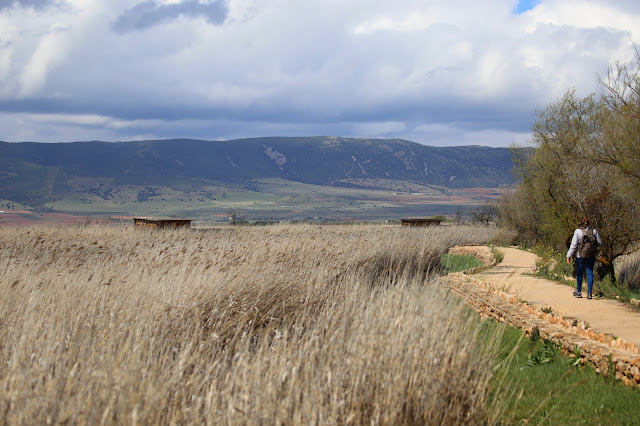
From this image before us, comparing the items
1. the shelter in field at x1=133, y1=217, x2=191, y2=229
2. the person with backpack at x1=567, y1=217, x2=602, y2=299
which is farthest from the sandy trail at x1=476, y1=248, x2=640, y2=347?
the shelter in field at x1=133, y1=217, x2=191, y2=229

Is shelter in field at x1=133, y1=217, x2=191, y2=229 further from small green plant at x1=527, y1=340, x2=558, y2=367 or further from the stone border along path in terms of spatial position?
small green plant at x1=527, y1=340, x2=558, y2=367

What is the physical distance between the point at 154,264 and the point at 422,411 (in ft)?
26.5

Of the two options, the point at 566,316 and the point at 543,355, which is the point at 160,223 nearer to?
the point at 566,316

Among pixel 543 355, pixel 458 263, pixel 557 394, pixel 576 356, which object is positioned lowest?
pixel 458 263

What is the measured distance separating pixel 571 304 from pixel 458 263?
40.6 ft

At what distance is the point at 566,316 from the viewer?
11359 mm

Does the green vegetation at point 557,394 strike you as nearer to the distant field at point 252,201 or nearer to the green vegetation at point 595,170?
the green vegetation at point 595,170

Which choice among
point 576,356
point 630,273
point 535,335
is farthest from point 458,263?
point 576,356

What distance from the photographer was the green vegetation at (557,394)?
6664 millimetres

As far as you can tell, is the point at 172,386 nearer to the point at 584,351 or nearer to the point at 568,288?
the point at 584,351

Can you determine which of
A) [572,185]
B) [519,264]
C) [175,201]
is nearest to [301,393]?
[572,185]

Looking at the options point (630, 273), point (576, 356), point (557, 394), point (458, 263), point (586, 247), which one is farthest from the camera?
Answer: point (458, 263)

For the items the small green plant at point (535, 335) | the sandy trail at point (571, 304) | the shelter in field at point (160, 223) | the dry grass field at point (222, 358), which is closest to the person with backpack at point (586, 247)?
the sandy trail at point (571, 304)

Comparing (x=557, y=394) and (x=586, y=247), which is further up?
(x=586, y=247)
